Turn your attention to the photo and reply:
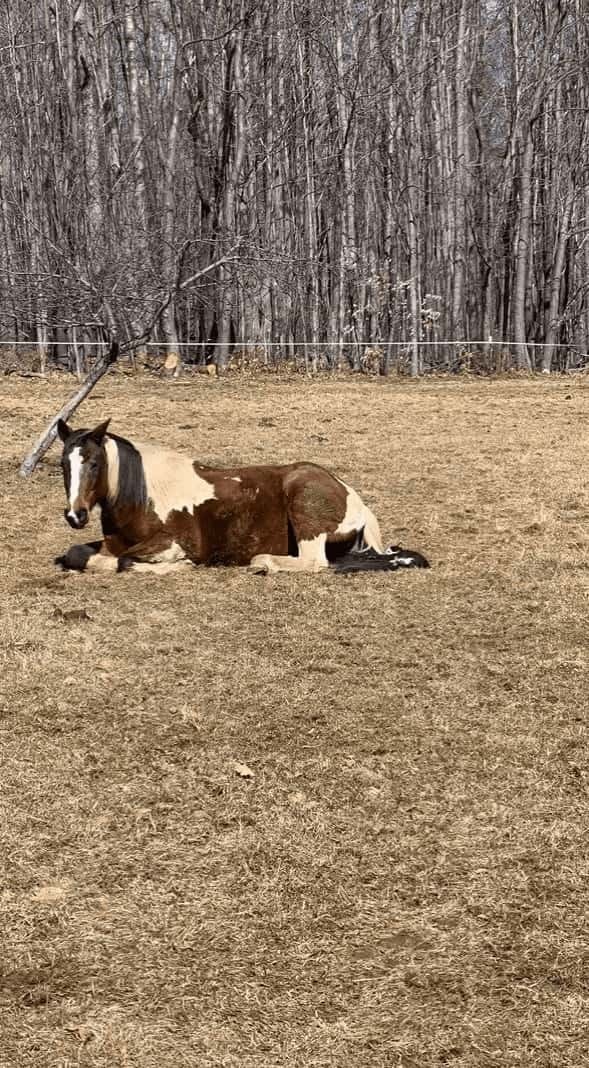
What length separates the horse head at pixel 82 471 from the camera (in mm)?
7719

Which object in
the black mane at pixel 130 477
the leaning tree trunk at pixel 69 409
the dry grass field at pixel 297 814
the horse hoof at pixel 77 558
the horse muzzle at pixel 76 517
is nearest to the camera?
the dry grass field at pixel 297 814

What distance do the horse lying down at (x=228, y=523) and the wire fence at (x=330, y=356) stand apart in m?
15.1

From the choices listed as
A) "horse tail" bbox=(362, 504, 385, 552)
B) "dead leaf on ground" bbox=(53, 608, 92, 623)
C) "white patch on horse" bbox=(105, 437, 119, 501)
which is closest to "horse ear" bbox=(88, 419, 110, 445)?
"white patch on horse" bbox=(105, 437, 119, 501)

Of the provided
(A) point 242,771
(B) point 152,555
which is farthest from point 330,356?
(A) point 242,771

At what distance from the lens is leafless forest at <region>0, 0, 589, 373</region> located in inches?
1030

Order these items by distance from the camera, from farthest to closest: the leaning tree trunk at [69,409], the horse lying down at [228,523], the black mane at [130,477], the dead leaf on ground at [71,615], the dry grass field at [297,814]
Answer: the leaning tree trunk at [69,409] → the horse lying down at [228,523] → the black mane at [130,477] → the dead leaf on ground at [71,615] → the dry grass field at [297,814]

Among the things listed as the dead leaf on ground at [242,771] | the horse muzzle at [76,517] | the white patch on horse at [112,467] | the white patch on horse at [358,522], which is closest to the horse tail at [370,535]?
the white patch on horse at [358,522]

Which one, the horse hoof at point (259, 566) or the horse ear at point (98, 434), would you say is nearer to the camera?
the horse ear at point (98, 434)

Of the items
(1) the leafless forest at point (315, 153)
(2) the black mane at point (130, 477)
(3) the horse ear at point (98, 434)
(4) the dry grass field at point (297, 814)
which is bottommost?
(4) the dry grass field at point (297, 814)

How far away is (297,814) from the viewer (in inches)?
180

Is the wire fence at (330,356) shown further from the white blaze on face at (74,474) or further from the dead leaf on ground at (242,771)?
the dead leaf on ground at (242,771)

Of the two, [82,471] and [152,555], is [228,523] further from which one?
[82,471]

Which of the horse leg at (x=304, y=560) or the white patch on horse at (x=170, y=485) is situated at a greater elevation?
the white patch on horse at (x=170, y=485)

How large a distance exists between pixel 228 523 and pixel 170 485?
1.64 feet
